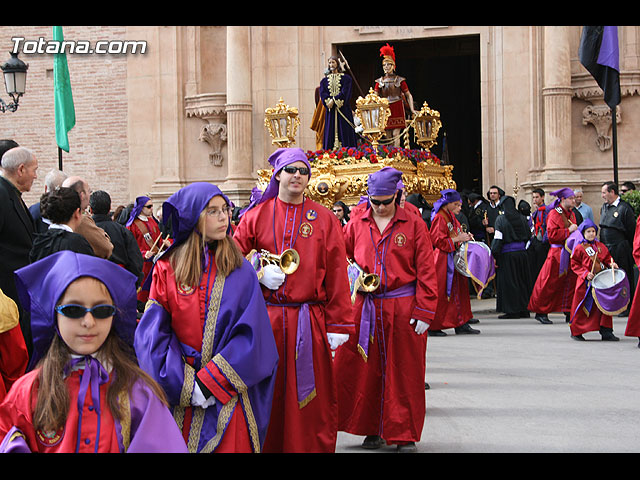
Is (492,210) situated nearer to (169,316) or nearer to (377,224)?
(377,224)

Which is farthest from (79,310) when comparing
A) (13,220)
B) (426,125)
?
(426,125)

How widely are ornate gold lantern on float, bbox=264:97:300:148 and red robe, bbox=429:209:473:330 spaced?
15.5 ft

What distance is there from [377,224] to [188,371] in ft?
10.1

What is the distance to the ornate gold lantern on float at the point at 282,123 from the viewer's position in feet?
55.3

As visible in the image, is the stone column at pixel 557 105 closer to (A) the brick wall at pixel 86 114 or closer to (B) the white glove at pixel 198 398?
(A) the brick wall at pixel 86 114

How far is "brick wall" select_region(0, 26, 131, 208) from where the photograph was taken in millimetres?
22422

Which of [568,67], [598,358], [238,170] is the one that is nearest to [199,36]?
[238,170]

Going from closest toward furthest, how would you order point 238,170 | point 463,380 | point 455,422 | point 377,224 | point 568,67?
point 377,224 → point 455,422 → point 463,380 → point 568,67 → point 238,170

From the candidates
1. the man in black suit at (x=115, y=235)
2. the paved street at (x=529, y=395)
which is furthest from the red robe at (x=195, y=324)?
the man in black suit at (x=115, y=235)

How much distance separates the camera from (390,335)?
22.4 feet

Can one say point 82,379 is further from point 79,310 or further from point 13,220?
point 13,220

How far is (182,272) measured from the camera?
14.7 ft

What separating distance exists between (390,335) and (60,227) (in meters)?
2.62

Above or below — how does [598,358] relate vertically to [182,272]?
below
